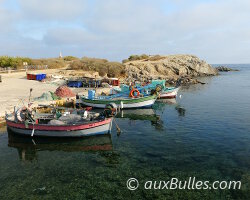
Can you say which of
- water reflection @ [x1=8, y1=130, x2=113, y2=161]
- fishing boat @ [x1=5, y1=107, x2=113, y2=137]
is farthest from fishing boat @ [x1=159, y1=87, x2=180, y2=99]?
water reflection @ [x1=8, y1=130, x2=113, y2=161]

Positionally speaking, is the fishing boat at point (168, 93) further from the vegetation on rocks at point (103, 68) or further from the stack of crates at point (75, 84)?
the vegetation on rocks at point (103, 68)

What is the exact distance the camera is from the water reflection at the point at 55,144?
748 inches

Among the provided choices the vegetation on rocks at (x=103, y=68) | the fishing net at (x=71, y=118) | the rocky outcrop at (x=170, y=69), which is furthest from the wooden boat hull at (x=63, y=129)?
the rocky outcrop at (x=170, y=69)

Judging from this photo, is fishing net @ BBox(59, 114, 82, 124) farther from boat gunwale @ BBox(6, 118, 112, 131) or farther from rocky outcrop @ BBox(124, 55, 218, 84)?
rocky outcrop @ BBox(124, 55, 218, 84)

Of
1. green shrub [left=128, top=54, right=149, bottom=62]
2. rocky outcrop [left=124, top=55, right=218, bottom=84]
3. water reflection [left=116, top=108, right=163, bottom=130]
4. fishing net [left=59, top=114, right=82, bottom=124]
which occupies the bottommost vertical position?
water reflection [left=116, top=108, right=163, bottom=130]

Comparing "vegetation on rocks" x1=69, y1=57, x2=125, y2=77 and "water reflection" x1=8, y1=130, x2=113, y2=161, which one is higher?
"vegetation on rocks" x1=69, y1=57, x2=125, y2=77

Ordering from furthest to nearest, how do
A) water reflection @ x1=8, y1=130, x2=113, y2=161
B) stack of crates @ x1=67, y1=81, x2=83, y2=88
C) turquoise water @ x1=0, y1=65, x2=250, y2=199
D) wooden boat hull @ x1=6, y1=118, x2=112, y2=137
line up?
1. stack of crates @ x1=67, y1=81, x2=83, y2=88
2. wooden boat hull @ x1=6, y1=118, x2=112, y2=137
3. water reflection @ x1=8, y1=130, x2=113, y2=161
4. turquoise water @ x1=0, y1=65, x2=250, y2=199

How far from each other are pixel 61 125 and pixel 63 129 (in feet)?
1.49

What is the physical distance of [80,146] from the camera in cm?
2005

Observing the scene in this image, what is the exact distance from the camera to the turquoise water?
13.1m

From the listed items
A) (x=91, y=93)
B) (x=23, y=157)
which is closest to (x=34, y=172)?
(x=23, y=157)

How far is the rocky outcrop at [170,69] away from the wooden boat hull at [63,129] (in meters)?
44.2

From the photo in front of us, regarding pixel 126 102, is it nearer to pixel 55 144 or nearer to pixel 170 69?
pixel 55 144

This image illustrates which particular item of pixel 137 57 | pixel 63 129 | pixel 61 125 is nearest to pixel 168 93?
pixel 63 129
